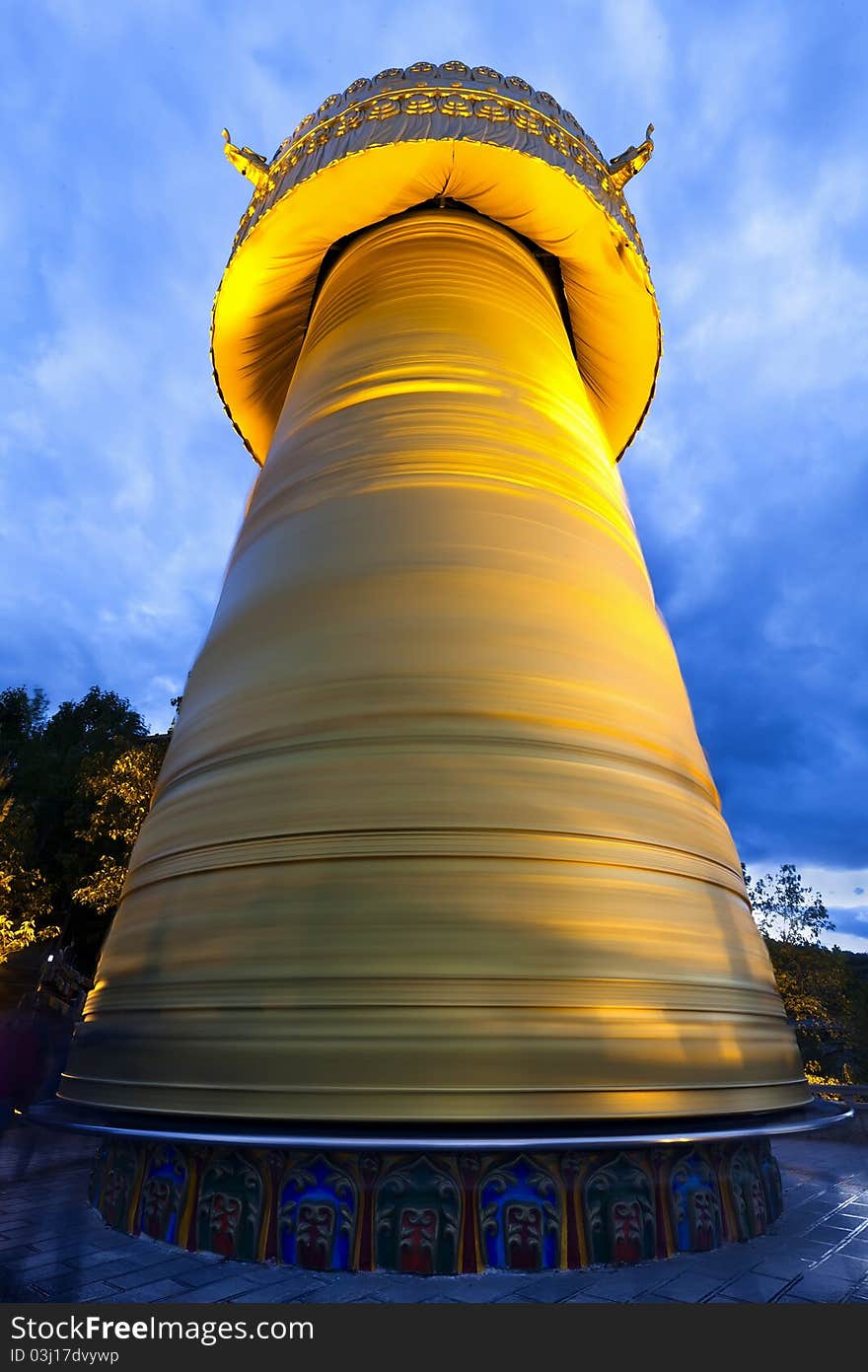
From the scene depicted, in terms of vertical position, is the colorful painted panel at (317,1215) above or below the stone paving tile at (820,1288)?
above

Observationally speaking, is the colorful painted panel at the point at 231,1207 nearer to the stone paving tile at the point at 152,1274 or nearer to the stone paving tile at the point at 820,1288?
the stone paving tile at the point at 152,1274

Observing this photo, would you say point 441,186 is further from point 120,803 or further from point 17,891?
point 17,891


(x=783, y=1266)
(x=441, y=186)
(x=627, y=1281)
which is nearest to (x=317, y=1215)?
(x=627, y=1281)

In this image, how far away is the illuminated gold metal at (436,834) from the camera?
1947 mm

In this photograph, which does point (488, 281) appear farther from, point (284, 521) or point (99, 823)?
point (99, 823)

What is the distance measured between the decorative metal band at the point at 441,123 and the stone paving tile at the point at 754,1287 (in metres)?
5.16

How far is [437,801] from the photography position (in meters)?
2.27

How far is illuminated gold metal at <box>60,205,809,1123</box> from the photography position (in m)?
1.95

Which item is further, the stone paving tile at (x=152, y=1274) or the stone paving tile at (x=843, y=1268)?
the stone paving tile at (x=843, y=1268)

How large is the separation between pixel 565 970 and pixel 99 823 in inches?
492

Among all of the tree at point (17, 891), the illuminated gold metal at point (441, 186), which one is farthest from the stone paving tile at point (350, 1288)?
the tree at point (17, 891)

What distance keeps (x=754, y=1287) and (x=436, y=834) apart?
4.83 ft

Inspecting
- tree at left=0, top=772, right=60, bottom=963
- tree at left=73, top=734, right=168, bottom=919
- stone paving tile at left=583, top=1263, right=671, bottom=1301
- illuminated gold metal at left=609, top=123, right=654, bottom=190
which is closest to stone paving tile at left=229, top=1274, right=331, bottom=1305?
stone paving tile at left=583, top=1263, right=671, bottom=1301

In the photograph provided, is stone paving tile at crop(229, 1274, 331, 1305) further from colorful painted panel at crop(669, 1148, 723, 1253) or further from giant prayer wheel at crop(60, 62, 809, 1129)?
colorful painted panel at crop(669, 1148, 723, 1253)
